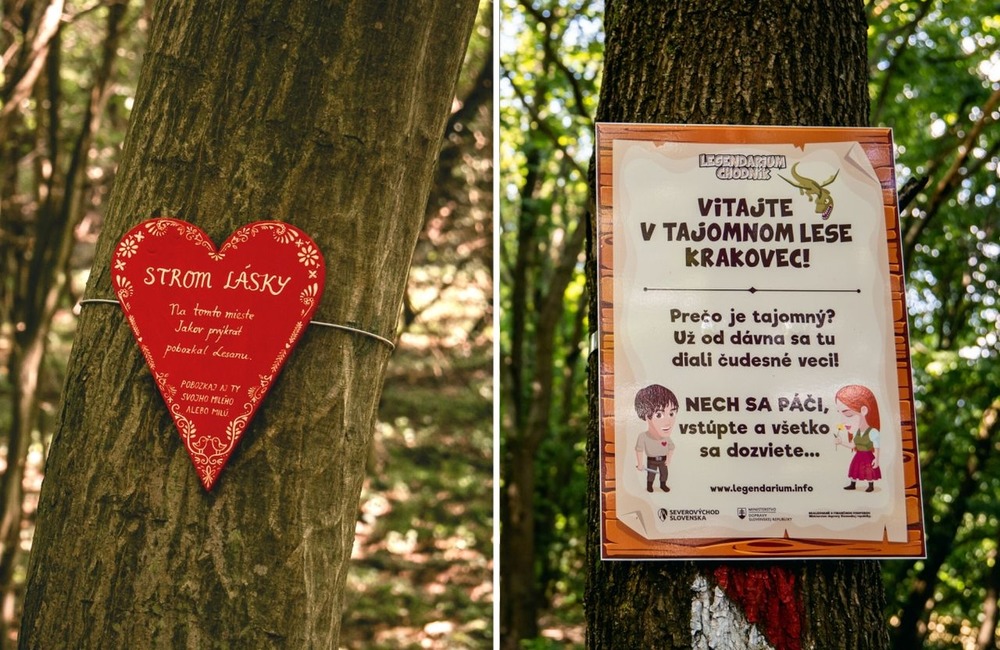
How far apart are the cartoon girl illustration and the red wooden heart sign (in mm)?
967

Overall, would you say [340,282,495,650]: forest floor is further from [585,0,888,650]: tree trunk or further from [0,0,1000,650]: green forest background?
[585,0,888,650]: tree trunk

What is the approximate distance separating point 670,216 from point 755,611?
679 mm

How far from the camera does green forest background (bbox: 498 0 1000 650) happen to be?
586 centimetres

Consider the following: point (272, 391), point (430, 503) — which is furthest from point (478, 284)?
point (272, 391)

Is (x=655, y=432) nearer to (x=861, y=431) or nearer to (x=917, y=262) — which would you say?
(x=861, y=431)

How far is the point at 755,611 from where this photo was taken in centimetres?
152

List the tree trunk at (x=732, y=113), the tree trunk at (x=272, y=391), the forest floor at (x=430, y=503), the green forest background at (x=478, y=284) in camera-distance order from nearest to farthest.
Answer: the tree trunk at (x=732, y=113)
the tree trunk at (x=272, y=391)
the green forest background at (x=478, y=284)
the forest floor at (x=430, y=503)

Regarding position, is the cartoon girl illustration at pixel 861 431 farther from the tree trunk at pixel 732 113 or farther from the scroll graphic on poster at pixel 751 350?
the tree trunk at pixel 732 113

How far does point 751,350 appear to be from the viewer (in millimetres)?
1555

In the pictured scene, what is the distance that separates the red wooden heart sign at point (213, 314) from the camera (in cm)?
165

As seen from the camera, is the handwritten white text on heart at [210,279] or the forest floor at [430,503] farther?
the forest floor at [430,503]

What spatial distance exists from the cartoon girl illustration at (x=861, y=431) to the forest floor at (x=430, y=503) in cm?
517

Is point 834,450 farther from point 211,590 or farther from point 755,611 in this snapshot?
point 211,590

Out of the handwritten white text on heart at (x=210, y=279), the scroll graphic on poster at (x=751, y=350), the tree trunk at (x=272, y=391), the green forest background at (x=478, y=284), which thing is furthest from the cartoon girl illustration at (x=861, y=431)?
the green forest background at (x=478, y=284)
